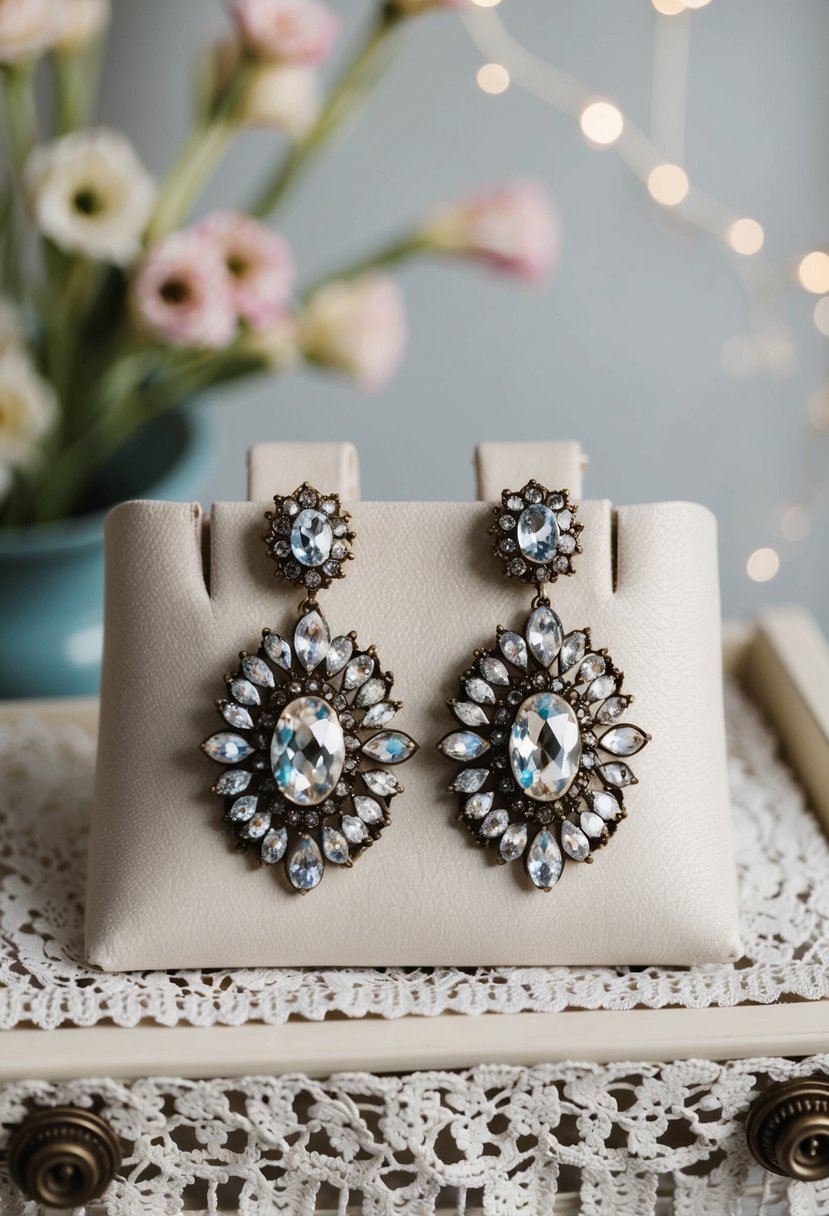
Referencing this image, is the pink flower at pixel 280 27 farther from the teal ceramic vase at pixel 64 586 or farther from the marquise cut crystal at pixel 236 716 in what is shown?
the marquise cut crystal at pixel 236 716

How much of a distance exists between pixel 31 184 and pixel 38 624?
28cm

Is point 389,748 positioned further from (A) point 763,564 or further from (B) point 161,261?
(A) point 763,564

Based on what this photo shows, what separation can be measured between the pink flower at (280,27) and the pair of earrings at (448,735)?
13.1 inches

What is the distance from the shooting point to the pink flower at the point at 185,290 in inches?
27.9

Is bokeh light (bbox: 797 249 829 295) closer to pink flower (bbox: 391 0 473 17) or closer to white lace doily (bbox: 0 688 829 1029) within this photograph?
pink flower (bbox: 391 0 473 17)

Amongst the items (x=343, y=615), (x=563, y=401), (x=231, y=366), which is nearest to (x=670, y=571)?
(x=343, y=615)

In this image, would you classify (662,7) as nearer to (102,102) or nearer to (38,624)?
(102,102)

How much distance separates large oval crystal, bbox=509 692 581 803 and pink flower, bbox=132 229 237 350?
335 mm

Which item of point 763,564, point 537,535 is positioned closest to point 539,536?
point 537,535

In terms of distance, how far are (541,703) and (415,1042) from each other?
0.50 ft

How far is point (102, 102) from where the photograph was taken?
3.28ft

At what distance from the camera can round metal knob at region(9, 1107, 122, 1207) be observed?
1.63 ft

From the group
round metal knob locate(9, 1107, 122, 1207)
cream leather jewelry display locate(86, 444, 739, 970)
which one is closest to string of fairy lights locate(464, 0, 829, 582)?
cream leather jewelry display locate(86, 444, 739, 970)

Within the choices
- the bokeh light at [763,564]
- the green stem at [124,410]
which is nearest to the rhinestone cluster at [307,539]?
the green stem at [124,410]
